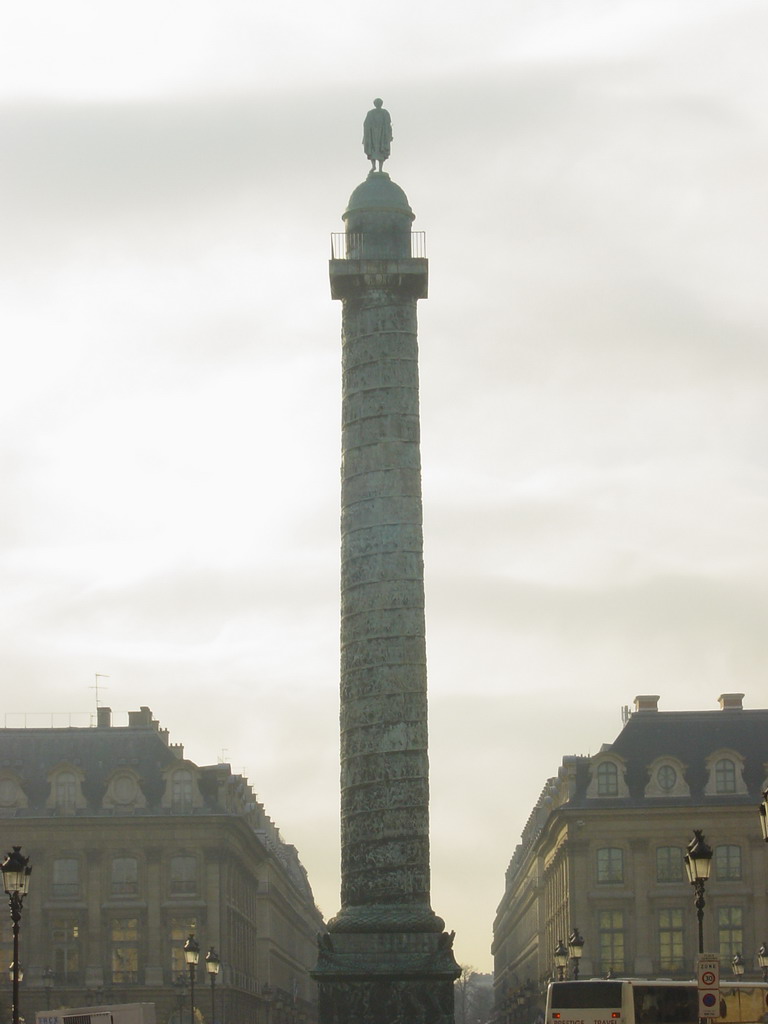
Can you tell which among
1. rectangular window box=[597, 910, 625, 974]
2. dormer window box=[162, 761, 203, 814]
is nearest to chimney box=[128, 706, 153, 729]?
dormer window box=[162, 761, 203, 814]

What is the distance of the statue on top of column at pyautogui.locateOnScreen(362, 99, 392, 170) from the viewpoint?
1741 inches

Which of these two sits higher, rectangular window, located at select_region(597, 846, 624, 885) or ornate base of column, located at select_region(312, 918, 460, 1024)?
rectangular window, located at select_region(597, 846, 624, 885)

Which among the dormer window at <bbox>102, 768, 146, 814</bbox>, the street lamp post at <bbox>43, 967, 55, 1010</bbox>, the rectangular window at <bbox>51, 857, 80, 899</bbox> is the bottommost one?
the street lamp post at <bbox>43, 967, 55, 1010</bbox>

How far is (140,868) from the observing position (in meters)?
70.0

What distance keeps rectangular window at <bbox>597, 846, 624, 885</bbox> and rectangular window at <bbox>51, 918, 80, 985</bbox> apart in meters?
17.7

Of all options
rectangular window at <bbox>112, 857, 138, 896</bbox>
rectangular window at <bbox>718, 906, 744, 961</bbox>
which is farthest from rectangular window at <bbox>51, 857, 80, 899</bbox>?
rectangular window at <bbox>718, 906, 744, 961</bbox>

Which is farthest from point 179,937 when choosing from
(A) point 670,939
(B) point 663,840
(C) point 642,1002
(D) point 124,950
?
(C) point 642,1002

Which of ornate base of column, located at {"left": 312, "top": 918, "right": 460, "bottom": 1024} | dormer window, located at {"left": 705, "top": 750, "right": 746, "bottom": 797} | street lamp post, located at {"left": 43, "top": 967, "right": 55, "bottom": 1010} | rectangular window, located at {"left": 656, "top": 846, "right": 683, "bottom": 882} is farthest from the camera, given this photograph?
dormer window, located at {"left": 705, "top": 750, "right": 746, "bottom": 797}

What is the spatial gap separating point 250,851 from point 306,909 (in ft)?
144

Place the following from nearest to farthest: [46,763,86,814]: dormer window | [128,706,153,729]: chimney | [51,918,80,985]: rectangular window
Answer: [51,918,80,985]: rectangular window → [46,763,86,814]: dormer window → [128,706,153,729]: chimney

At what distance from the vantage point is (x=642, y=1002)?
3575 centimetres

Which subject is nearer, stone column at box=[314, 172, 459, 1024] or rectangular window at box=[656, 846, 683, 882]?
stone column at box=[314, 172, 459, 1024]

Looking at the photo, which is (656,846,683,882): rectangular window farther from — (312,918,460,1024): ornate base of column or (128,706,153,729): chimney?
(312,918,460,1024): ornate base of column

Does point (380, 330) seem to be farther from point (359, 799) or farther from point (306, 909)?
point (306, 909)
